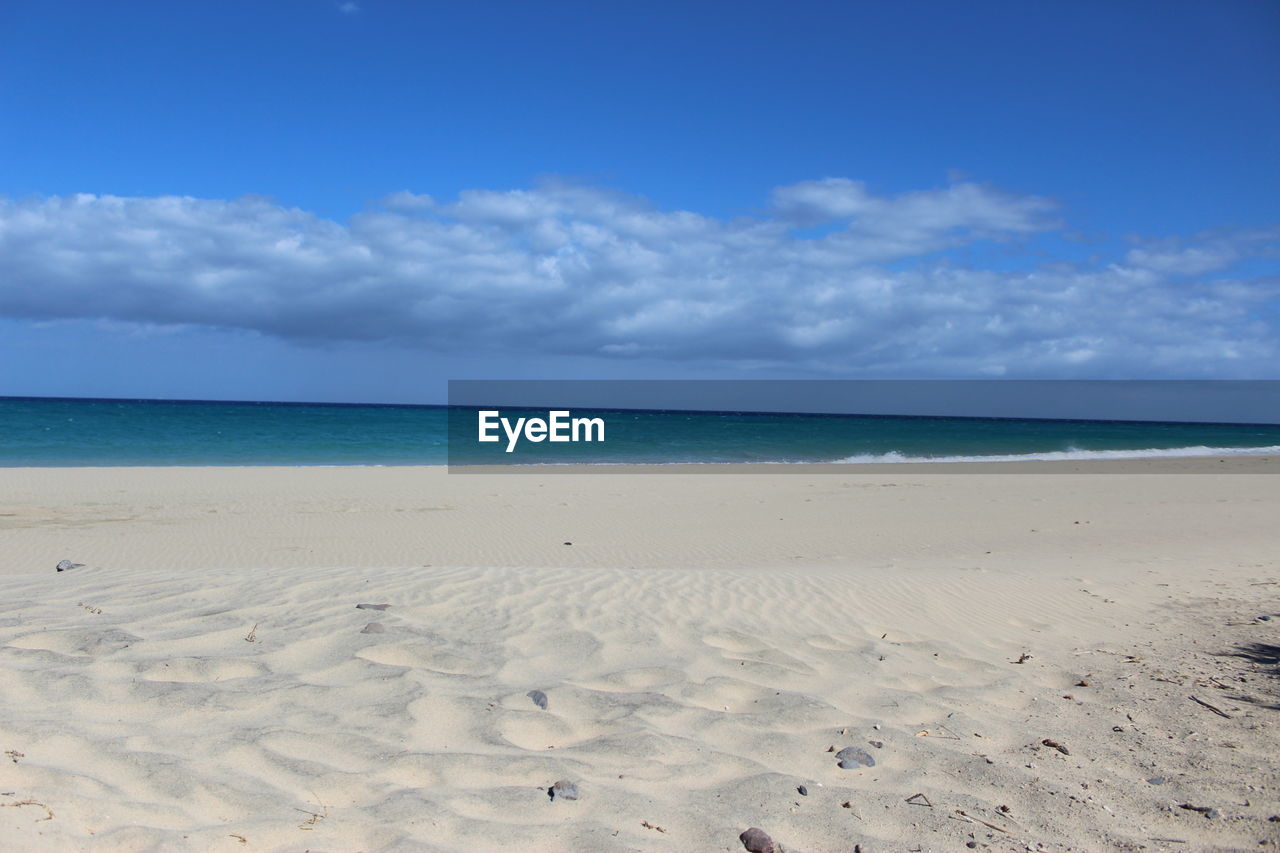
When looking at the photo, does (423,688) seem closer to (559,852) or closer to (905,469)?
(559,852)

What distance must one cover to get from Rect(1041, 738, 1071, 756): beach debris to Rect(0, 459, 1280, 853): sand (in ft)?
0.04

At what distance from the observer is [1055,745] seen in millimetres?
3666

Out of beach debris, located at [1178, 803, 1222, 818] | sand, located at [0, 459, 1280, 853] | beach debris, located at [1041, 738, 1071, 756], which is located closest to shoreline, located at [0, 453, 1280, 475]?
sand, located at [0, 459, 1280, 853]

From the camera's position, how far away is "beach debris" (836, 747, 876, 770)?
11.2 ft

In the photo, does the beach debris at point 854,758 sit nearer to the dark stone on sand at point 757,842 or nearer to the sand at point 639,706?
the sand at point 639,706

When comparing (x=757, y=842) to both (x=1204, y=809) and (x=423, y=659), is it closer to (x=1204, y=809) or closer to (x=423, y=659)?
(x=1204, y=809)

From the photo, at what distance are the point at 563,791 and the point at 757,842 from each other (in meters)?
0.75

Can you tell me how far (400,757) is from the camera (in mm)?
3252

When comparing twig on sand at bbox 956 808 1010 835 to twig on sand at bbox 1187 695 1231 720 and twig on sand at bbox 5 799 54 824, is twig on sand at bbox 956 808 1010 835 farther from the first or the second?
twig on sand at bbox 5 799 54 824

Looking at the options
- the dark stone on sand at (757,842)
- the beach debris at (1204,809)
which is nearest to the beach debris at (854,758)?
the dark stone on sand at (757,842)

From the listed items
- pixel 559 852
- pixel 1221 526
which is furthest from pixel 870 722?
pixel 1221 526

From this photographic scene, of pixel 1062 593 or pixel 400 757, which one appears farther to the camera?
pixel 1062 593

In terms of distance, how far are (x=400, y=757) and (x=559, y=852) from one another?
3.03ft

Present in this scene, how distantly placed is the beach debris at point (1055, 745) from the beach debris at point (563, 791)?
222 centimetres
